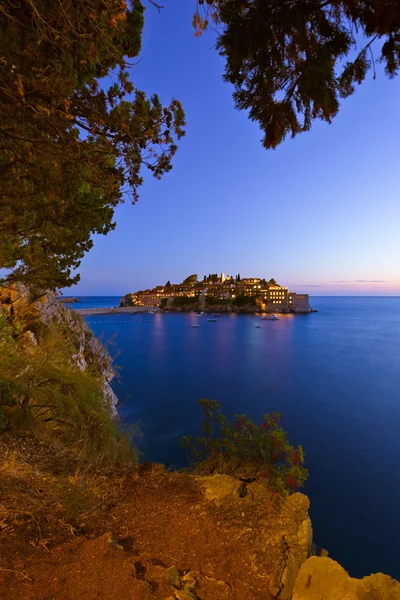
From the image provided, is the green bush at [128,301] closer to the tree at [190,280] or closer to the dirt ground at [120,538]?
the tree at [190,280]

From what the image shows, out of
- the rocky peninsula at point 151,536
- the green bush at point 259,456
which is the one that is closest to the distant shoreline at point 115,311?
the green bush at point 259,456

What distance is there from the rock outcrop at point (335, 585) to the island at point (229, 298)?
363ft

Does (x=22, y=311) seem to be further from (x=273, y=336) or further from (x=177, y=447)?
(x=273, y=336)

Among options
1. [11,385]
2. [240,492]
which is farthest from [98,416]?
[240,492]

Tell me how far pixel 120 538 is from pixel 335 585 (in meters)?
2.31

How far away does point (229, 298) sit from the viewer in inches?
4766

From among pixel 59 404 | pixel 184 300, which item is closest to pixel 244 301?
pixel 184 300

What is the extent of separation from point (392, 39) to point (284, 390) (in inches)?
956

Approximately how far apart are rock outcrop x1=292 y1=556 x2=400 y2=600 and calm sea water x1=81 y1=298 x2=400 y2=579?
773 centimetres

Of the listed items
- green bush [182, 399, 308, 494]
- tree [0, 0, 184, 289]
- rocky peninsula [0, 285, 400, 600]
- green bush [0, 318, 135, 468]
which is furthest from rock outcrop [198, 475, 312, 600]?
tree [0, 0, 184, 289]

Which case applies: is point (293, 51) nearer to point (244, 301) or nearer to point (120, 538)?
point (120, 538)

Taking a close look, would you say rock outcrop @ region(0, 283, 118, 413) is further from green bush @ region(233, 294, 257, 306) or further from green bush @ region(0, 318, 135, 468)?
green bush @ region(233, 294, 257, 306)

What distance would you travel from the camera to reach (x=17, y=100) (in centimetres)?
303

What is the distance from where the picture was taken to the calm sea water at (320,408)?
10297mm
